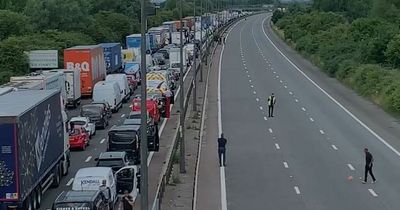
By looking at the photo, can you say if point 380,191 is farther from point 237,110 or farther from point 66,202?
point 237,110

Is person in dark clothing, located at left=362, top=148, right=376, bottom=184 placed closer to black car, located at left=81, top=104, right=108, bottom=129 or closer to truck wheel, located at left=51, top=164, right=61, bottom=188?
truck wheel, located at left=51, top=164, right=61, bottom=188

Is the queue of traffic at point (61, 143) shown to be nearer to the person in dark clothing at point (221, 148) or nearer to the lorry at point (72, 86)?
the lorry at point (72, 86)

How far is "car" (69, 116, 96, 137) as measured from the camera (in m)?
41.3

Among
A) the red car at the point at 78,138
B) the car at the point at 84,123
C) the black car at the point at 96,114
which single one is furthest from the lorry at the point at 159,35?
the red car at the point at 78,138

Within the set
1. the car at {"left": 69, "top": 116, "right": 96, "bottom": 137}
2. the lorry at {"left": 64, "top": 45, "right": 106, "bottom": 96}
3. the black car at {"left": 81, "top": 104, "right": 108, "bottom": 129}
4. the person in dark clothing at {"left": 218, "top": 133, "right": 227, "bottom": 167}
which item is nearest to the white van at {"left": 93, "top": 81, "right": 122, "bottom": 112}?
the lorry at {"left": 64, "top": 45, "right": 106, "bottom": 96}

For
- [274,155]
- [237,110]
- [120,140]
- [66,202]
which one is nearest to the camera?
[66,202]

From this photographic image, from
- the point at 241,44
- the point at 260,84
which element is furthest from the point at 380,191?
the point at 241,44

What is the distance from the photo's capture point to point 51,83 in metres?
46.6

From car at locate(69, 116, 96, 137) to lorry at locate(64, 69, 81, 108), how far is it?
9.68m

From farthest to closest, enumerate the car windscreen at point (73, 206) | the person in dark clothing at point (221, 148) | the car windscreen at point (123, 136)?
the car windscreen at point (123, 136)
the person in dark clothing at point (221, 148)
the car windscreen at point (73, 206)

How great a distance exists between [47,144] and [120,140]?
6597 mm

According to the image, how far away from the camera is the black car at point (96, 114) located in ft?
153

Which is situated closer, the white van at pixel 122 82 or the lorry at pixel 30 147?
the lorry at pixel 30 147

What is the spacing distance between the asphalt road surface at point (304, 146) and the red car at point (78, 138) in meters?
6.54
